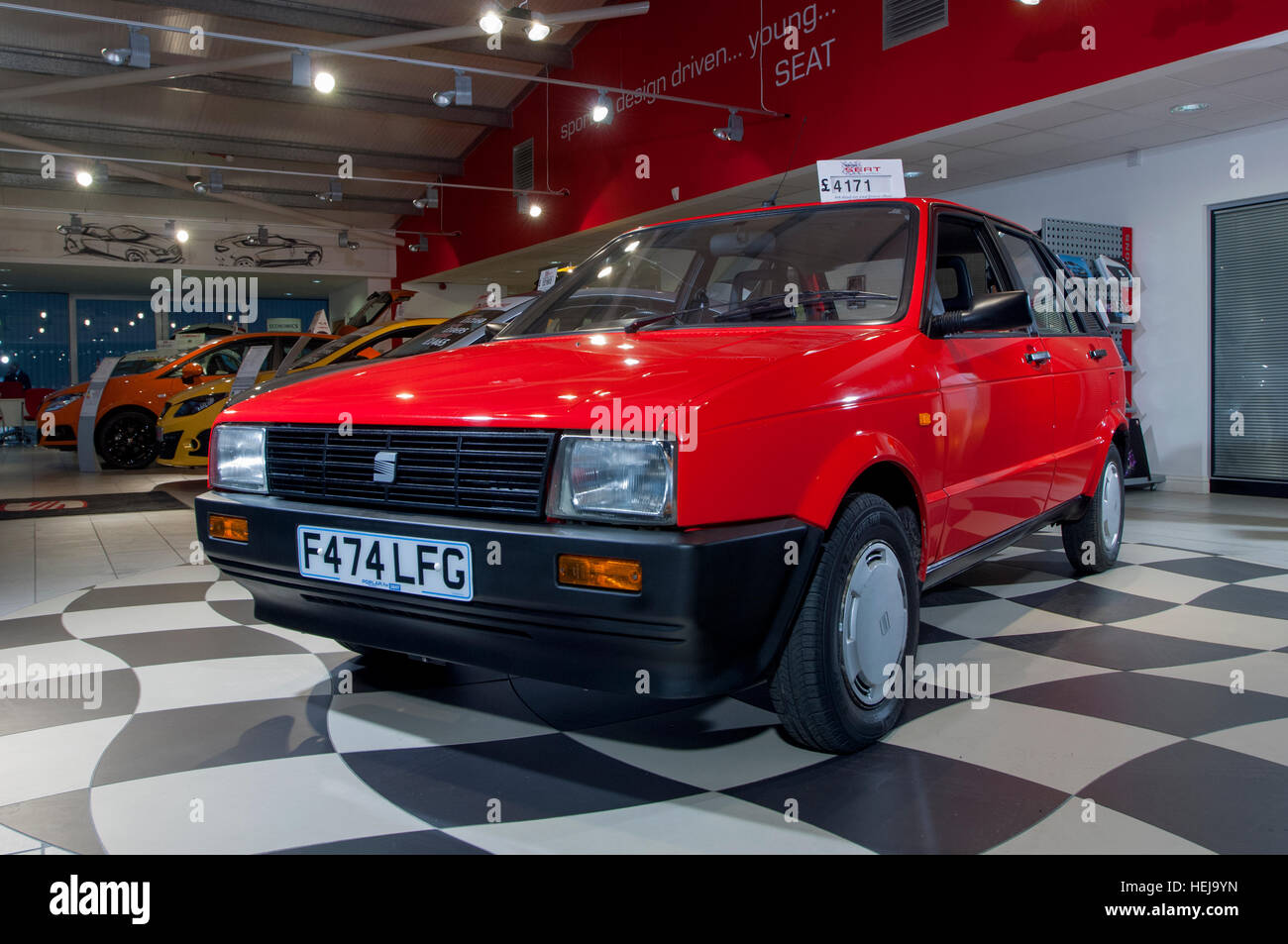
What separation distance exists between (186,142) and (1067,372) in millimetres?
Result: 14213

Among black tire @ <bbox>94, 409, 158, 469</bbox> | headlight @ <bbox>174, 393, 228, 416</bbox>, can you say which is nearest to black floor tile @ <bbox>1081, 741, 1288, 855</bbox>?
headlight @ <bbox>174, 393, 228, 416</bbox>

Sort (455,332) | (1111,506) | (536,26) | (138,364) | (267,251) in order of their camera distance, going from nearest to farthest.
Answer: (1111,506) < (455,332) < (536,26) < (138,364) < (267,251)

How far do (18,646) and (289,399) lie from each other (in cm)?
152

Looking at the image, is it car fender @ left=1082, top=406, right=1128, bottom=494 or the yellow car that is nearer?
car fender @ left=1082, top=406, right=1128, bottom=494

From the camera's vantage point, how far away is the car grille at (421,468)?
5.20 feet

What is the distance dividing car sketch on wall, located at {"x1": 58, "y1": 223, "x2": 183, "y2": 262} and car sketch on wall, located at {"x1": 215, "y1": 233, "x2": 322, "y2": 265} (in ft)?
2.68

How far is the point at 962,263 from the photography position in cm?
261

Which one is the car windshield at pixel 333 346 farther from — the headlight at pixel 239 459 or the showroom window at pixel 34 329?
the showroom window at pixel 34 329

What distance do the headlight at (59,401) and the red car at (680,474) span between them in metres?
10.5

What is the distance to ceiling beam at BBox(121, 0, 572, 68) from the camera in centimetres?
956

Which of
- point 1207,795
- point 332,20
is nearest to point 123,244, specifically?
point 332,20

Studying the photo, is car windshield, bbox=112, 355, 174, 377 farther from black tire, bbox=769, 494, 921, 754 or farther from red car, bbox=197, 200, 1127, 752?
black tire, bbox=769, 494, 921, 754

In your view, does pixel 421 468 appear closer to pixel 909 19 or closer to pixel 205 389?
pixel 909 19

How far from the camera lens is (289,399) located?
2016 mm
